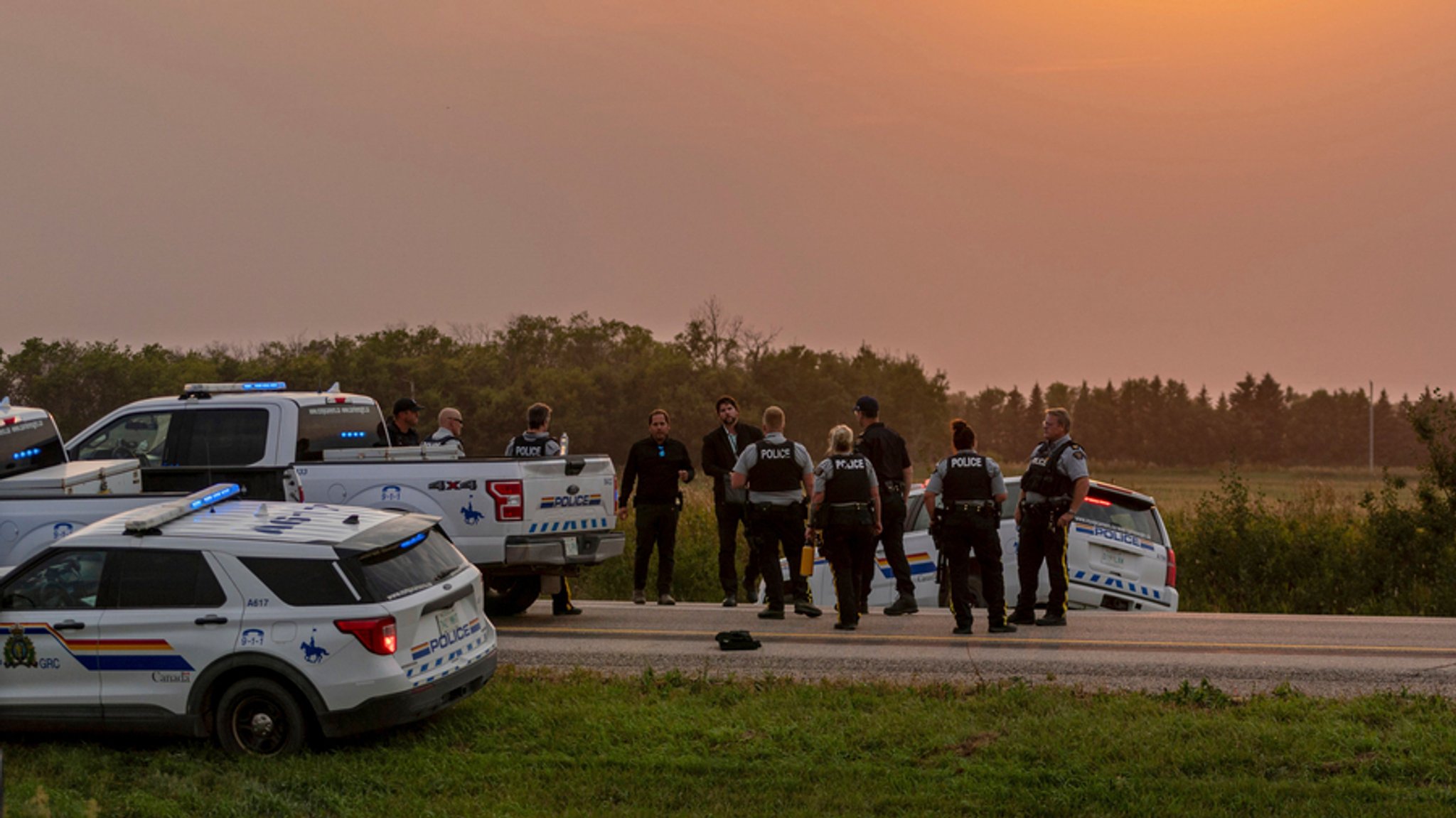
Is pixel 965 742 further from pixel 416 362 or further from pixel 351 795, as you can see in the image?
pixel 416 362

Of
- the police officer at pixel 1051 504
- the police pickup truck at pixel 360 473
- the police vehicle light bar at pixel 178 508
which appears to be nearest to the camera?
the police vehicle light bar at pixel 178 508

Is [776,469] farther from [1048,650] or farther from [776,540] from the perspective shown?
[1048,650]

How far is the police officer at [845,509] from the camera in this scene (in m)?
11.9


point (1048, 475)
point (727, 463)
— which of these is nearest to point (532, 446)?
point (727, 463)

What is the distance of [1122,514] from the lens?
45.7ft

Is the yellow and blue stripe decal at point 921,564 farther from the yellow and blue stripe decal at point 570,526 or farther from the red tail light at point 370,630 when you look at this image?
the red tail light at point 370,630

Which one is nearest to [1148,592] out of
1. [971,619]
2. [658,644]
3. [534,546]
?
[971,619]

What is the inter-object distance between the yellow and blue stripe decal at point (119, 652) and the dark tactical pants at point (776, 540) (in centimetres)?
572

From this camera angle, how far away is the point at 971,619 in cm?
1196

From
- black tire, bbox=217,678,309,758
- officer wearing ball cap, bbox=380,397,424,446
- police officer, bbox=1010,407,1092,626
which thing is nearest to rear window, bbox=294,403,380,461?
officer wearing ball cap, bbox=380,397,424,446

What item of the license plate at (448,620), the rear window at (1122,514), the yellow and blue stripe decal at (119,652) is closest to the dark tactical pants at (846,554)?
the rear window at (1122,514)

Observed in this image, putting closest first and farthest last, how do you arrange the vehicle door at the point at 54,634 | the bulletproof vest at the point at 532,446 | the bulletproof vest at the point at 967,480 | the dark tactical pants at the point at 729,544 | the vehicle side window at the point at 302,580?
the vehicle side window at the point at 302,580 < the vehicle door at the point at 54,634 < the bulletproof vest at the point at 967,480 < the bulletproof vest at the point at 532,446 < the dark tactical pants at the point at 729,544

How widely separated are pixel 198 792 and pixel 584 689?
288cm

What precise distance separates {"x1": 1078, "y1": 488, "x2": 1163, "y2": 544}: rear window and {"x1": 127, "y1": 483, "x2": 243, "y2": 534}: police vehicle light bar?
327 inches
